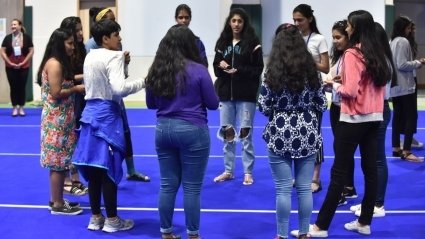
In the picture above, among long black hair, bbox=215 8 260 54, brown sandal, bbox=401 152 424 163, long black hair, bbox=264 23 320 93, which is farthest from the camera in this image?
brown sandal, bbox=401 152 424 163

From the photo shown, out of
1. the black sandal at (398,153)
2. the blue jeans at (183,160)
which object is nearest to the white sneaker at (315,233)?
the blue jeans at (183,160)

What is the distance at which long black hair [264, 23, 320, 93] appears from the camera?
364 centimetres

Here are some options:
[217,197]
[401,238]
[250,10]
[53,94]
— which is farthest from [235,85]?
[250,10]

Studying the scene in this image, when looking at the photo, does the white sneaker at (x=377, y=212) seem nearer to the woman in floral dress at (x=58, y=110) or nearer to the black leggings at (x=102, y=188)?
the black leggings at (x=102, y=188)

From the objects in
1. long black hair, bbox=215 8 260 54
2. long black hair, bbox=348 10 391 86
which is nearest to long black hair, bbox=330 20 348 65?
long black hair, bbox=348 10 391 86

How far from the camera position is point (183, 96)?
12.1ft

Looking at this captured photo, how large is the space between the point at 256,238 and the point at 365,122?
43.9 inches

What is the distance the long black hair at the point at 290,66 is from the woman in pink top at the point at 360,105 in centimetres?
32

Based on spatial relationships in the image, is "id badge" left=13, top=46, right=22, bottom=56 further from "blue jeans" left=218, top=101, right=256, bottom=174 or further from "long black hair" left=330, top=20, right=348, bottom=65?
"long black hair" left=330, top=20, right=348, bottom=65

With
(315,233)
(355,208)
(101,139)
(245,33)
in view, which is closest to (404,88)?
(245,33)

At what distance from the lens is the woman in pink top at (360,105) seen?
151 inches

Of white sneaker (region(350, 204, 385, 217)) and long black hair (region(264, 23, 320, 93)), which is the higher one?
long black hair (region(264, 23, 320, 93))

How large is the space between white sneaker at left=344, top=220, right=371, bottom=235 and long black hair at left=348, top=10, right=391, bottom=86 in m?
1.06

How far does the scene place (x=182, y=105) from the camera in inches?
146
